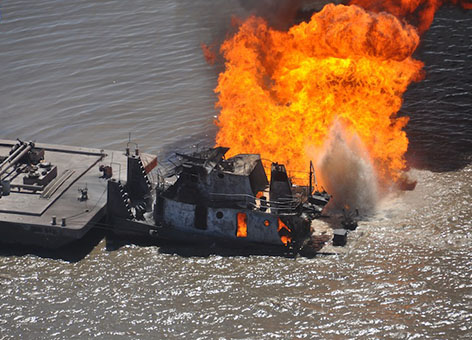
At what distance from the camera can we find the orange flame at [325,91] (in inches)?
1673

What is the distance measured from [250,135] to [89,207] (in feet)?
37.1

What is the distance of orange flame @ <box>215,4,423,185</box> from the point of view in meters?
42.5

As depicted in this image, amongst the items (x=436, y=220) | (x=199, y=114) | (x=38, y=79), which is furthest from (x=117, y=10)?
(x=436, y=220)

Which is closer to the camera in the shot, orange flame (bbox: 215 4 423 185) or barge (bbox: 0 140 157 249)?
barge (bbox: 0 140 157 249)

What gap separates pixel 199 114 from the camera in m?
54.0

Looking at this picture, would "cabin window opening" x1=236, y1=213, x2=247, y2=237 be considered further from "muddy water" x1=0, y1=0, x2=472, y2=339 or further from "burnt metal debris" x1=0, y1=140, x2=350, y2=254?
"muddy water" x1=0, y1=0, x2=472, y2=339

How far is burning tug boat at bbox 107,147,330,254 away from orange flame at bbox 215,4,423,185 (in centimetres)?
570

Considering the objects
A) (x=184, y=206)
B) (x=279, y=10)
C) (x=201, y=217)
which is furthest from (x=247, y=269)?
(x=279, y=10)

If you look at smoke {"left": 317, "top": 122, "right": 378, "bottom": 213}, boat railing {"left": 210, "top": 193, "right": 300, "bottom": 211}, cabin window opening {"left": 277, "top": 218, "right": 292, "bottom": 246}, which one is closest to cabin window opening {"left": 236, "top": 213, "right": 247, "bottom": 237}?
boat railing {"left": 210, "top": 193, "right": 300, "bottom": 211}

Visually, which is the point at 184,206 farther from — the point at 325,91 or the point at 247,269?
the point at 325,91

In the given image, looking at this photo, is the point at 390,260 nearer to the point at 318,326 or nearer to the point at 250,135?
the point at 318,326

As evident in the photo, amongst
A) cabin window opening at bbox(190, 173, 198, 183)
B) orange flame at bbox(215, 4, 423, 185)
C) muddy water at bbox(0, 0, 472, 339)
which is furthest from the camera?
orange flame at bbox(215, 4, 423, 185)

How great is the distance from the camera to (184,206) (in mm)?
35781

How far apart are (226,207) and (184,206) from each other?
7.64ft
